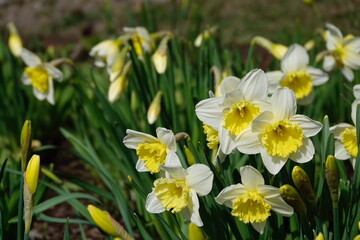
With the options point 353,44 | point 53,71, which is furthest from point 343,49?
point 53,71

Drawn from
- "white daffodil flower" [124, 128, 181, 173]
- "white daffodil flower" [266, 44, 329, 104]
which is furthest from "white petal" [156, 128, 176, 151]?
"white daffodil flower" [266, 44, 329, 104]

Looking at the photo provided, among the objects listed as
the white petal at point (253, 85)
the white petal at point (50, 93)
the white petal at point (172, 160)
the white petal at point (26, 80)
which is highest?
the white petal at point (253, 85)

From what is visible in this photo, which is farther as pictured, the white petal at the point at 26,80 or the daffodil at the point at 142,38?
the white petal at the point at 26,80

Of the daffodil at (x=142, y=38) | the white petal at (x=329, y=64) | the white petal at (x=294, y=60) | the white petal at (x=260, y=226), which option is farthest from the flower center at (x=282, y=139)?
the daffodil at (x=142, y=38)

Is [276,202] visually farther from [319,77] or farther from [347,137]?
[319,77]

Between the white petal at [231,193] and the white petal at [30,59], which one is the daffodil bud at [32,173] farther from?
the white petal at [30,59]
